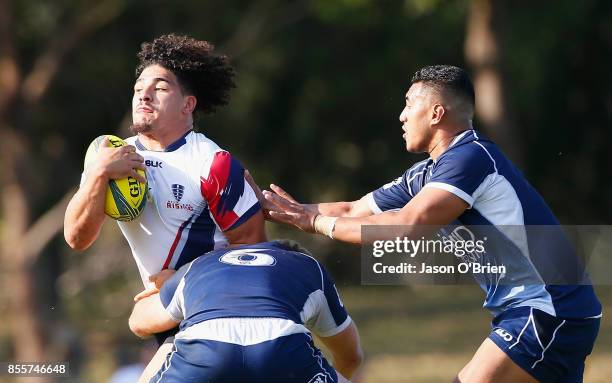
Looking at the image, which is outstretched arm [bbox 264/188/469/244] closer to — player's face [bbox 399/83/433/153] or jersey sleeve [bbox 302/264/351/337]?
player's face [bbox 399/83/433/153]

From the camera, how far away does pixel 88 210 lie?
19.5ft

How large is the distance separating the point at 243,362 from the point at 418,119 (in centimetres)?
202

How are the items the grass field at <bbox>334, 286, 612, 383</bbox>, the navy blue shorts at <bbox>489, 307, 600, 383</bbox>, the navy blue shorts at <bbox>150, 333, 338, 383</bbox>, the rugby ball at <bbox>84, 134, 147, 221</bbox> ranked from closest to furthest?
the navy blue shorts at <bbox>150, 333, 338, 383</bbox>, the rugby ball at <bbox>84, 134, 147, 221</bbox>, the navy blue shorts at <bbox>489, 307, 600, 383</bbox>, the grass field at <bbox>334, 286, 612, 383</bbox>

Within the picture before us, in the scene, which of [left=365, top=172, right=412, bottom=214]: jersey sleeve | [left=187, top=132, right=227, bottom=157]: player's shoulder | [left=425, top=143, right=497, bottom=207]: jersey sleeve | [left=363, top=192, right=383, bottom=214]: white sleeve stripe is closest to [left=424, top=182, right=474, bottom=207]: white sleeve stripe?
[left=425, top=143, right=497, bottom=207]: jersey sleeve

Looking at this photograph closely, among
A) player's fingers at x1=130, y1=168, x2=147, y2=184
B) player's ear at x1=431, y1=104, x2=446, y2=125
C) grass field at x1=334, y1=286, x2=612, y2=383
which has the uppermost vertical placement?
player's ear at x1=431, y1=104, x2=446, y2=125

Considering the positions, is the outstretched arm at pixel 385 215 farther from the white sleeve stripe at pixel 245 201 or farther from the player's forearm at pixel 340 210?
the player's forearm at pixel 340 210

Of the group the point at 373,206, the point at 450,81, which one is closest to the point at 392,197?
the point at 373,206

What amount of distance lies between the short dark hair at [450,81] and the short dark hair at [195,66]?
1205mm

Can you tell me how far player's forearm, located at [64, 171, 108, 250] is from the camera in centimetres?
592

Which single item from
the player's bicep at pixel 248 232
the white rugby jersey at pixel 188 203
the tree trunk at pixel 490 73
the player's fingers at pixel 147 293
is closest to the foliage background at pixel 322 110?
the tree trunk at pixel 490 73

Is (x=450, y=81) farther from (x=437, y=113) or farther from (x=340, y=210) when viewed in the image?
(x=340, y=210)

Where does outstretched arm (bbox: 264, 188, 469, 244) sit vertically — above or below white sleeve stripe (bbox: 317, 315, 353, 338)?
above

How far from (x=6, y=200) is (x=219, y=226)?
13538 mm

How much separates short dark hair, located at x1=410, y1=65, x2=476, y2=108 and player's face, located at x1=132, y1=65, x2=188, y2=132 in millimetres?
1390
